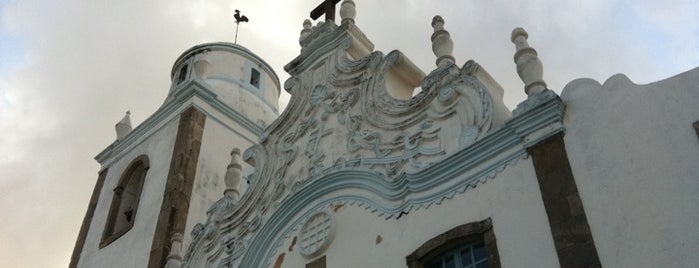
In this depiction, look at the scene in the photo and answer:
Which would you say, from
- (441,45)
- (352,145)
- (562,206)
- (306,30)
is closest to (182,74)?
(306,30)

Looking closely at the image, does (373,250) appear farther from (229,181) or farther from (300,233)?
(229,181)

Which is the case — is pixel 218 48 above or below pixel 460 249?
above

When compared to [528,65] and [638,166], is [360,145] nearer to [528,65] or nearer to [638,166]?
[528,65]

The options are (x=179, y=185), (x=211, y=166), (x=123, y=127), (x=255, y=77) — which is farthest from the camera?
(x=255, y=77)

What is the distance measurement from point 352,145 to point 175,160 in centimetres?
574

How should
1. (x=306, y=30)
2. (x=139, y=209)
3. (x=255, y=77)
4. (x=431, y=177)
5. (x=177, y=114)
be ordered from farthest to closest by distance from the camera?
(x=255, y=77)
(x=177, y=114)
(x=139, y=209)
(x=306, y=30)
(x=431, y=177)

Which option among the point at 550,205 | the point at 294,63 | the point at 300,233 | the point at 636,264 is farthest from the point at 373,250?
the point at 294,63

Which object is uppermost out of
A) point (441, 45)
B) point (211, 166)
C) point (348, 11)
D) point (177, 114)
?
point (177, 114)

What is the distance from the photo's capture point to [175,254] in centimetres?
1232

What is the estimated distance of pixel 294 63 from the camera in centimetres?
1328

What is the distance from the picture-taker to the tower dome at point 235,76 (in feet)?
58.8

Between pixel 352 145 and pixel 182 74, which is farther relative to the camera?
pixel 182 74

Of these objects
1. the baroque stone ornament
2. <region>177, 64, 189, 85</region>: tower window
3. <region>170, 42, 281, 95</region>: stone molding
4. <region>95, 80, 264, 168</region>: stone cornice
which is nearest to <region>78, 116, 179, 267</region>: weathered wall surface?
<region>95, 80, 264, 168</region>: stone cornice

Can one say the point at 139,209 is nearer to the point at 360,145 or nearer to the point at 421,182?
the point at 360,145
